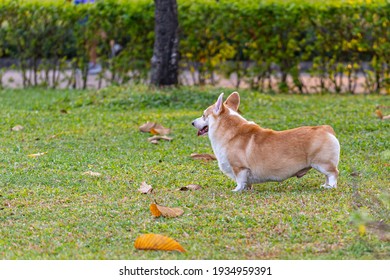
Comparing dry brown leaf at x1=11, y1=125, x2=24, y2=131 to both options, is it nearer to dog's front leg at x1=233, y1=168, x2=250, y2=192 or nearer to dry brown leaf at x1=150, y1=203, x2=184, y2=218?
dog's front leg at x1=233, y1=168, x2=250, y2=192

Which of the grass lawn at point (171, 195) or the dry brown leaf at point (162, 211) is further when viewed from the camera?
the dry brown leaf at point (162, 211)

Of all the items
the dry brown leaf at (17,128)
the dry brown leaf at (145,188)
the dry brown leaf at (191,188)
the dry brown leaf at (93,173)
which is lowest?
the dry brown leaf at (17,128)

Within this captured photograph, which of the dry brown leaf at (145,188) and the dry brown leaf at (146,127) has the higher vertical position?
the dry brown leaf at (145,188)

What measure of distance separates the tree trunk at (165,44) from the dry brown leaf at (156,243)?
272 inches

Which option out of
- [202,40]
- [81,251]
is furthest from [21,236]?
[202,40]

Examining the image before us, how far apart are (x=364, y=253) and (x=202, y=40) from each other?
8.92 m

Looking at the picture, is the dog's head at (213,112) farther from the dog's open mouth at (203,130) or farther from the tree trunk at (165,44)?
the tree trunk at (165,44)

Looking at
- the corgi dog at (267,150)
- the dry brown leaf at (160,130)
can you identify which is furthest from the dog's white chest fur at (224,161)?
the dry brown leaf at (160,130)

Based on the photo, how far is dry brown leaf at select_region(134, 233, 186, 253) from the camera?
5.01 m

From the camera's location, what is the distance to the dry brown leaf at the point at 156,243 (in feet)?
16.4

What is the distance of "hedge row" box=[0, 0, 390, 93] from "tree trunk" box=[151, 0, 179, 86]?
5.00 ft

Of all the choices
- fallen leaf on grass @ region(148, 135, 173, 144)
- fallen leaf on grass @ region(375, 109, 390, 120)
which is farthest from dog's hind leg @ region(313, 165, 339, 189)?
fallen leaf on grass @ region(375, 109, 390, 120)

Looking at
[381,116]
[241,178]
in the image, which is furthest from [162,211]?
[381,116]

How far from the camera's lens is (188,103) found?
11.2 m
